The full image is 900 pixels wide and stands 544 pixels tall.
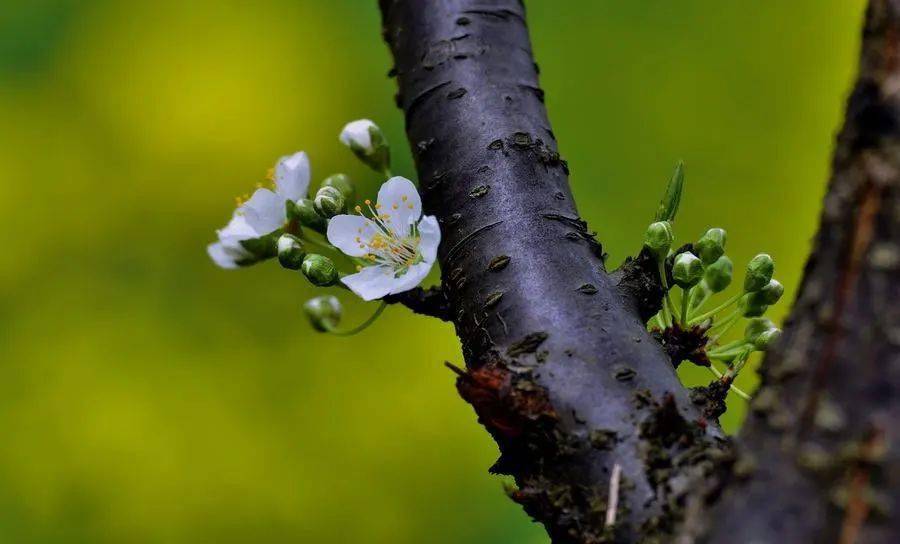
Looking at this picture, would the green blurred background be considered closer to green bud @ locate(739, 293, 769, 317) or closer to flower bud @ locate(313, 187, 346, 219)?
green bud @ locate(739, 293, 769, 317)

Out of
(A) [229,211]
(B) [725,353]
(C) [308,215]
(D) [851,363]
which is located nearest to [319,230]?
(C) [308,215]

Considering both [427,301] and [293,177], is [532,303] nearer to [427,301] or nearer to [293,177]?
[427,301]

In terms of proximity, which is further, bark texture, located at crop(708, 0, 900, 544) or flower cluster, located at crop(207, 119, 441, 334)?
flower cluster, located at crop(207, 119, 441, 334)

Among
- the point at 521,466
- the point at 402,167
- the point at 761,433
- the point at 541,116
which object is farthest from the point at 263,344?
the point at 761,433

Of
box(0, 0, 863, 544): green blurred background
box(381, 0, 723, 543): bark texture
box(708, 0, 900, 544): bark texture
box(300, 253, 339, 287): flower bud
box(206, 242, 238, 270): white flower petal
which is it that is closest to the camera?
box(708, 0, 900, 544): bark texture

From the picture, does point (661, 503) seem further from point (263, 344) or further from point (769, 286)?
point (263, 344)

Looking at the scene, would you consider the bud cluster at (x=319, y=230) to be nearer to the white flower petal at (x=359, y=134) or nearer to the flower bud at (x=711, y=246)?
the white flower petal at (x=359, y=134)

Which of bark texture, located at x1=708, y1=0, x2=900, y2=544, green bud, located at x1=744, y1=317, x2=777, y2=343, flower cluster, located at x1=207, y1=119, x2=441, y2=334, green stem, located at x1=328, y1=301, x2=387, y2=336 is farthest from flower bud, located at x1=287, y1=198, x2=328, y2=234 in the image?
bark texture, located at x1=708, y1=0, x2=900, y2=544
